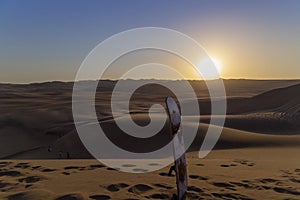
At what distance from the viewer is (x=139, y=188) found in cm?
552

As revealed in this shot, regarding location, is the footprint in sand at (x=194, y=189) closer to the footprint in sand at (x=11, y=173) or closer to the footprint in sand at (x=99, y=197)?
the footprint in sand at (x=99, y=197)

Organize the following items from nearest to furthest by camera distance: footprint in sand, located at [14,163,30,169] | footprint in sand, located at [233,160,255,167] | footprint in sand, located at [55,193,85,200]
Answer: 1. footprint in sand, located at [55,193,85,200]
2. footprint in sand, located at [14,163,30,169]
3. footprint in sand, located at [233,160,255,167]

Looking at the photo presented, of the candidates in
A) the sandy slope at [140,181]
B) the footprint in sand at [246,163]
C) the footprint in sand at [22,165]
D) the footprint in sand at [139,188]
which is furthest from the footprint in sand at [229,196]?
the footprint in sand at [22,165]

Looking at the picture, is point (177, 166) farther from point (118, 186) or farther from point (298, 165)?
point (298, 165)

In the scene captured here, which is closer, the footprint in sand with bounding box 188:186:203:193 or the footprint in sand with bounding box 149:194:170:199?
the footprint in sand with bounding box 149:194:170:199

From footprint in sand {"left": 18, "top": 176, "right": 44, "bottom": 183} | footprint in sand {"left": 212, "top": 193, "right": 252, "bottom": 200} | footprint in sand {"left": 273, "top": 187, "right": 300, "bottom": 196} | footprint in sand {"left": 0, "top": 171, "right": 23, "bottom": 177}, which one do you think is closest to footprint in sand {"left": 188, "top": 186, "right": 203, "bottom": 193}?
footprint in sand {"left": 212, "top": 193, "right": 252, "bottom": 200}

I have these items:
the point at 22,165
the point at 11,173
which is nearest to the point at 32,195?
A: the point at 11,173

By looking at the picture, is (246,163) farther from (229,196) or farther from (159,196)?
(159,196)

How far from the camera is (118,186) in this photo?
5559 millimetres

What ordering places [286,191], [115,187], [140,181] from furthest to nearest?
[140,181] → [286,191] → [115,187]

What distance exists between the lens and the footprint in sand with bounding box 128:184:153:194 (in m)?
5.36

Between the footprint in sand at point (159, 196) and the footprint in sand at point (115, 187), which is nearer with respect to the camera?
the footprint in sand at point (159, 196)

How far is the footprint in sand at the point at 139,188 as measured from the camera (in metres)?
5.36

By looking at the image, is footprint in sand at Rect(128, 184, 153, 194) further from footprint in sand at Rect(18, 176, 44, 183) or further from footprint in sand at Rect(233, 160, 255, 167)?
footprint in sand at Rect(233, 160, 255, 167)
